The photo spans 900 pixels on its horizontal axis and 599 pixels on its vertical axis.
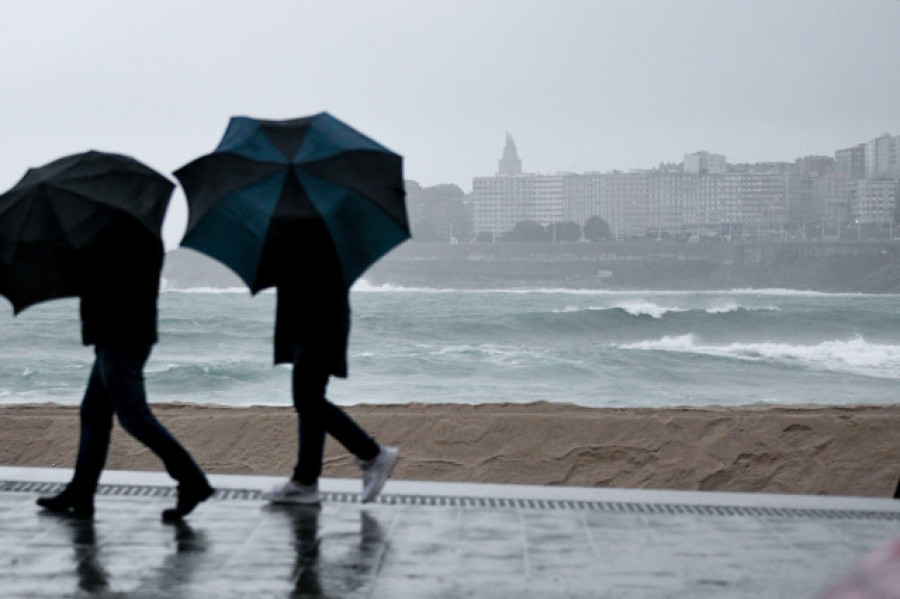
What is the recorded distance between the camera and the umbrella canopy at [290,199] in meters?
4.29

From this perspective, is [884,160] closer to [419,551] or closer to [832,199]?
[832,199]

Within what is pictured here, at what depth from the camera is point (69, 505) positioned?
4445 millimetres

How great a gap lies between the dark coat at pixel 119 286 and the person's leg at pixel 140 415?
6 centimetres

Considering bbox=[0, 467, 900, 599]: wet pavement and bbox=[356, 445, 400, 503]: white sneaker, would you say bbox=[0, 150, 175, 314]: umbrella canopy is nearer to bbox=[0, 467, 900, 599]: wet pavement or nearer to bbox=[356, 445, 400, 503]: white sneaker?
bbox=[0, 467, 900, 599]: wet pavement

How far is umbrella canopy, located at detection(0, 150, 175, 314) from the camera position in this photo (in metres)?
4.22

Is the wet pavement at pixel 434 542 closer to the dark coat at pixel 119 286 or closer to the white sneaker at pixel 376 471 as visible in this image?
the white sneaker at pixel 376 471

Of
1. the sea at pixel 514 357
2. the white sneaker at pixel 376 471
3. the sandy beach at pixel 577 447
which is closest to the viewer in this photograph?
the white sneaker at pixel 376 471

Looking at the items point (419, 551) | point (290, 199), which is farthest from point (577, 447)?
point (290, 199)

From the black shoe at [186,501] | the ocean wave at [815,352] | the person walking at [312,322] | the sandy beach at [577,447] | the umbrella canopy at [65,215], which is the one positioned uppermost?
the umbrella canopy at [65,215]

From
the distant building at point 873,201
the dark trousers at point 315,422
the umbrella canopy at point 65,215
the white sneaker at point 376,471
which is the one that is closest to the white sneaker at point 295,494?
the dark trousers at point 315,422

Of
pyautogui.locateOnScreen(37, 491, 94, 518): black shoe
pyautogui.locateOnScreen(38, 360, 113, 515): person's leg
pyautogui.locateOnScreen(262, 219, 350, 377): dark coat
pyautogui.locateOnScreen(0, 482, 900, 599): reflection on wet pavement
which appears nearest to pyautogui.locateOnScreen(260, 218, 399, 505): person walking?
pyautogui.locateOnScreen(262, 219, 350, 377): dark coat

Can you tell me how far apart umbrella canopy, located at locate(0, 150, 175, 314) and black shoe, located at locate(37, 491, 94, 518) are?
0.75 m

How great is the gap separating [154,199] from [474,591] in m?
1.91

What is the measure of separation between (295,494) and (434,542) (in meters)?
0.82
